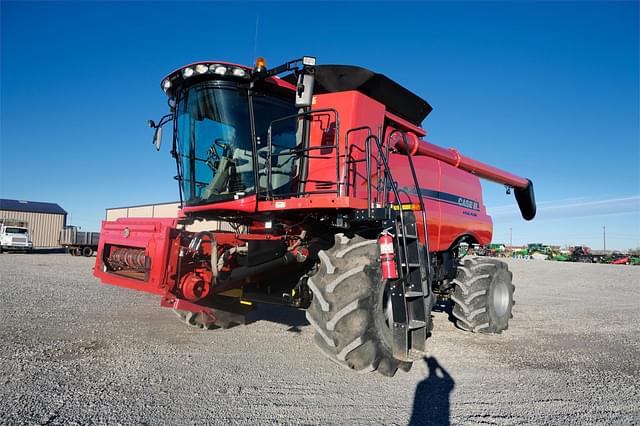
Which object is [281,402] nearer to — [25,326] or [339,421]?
[339,421]

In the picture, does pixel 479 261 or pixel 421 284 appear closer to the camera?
pixel 421 284

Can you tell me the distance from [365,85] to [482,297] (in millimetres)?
4029

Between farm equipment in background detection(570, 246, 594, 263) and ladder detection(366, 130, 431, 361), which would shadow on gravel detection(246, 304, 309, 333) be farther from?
farm equipment in background detection(570, 246, 594, 263)

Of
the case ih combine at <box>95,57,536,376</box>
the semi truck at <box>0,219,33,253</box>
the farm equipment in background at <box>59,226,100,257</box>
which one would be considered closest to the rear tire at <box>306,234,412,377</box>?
the case ih combine at <box>95,57,536,376</box>

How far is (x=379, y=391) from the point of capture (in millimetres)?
4195

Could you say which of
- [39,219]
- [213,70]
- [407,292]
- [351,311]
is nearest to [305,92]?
[213,70]

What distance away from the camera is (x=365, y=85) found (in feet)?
18.4

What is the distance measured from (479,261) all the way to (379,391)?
4.45m

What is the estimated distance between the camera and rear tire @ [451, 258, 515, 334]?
7.23 metres

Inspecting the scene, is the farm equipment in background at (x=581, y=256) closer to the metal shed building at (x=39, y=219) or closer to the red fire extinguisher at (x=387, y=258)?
the red fire extinguisher at (x=387, y=258)

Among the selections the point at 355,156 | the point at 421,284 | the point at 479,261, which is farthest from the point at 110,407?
the point at 479,261

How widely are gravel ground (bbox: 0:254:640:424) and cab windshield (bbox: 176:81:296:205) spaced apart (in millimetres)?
1995

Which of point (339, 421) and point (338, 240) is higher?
point (338, 240)

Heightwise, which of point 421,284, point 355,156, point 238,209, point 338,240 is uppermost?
point 355,156
